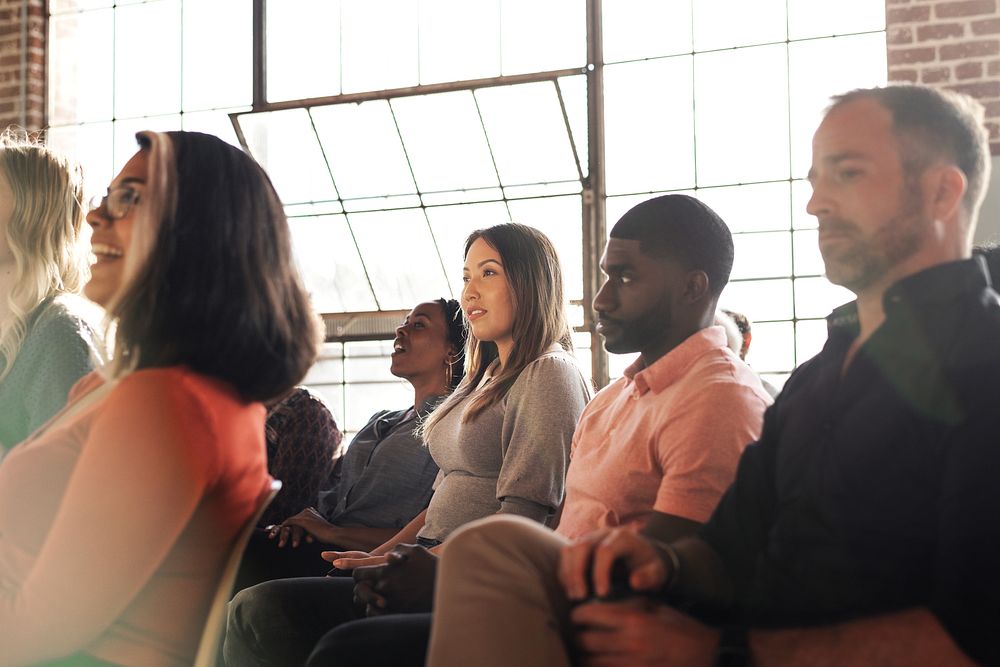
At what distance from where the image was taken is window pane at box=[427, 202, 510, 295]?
16.4ft

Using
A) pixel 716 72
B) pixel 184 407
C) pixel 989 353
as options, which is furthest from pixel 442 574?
pixel 716 72

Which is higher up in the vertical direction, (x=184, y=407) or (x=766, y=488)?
(x=184, y=407)

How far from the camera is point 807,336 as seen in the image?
4.49 meters

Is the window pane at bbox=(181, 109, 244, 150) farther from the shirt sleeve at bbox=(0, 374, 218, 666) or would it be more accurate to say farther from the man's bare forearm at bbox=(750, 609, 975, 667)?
the man's bare forearm at bbox=(750, 609, 975, 667)

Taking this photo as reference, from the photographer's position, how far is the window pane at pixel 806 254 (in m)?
4.48

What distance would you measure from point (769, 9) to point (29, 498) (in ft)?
12.8

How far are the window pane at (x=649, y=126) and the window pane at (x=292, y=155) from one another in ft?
4.43

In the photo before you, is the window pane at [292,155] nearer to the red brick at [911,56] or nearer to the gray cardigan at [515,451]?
the red brick at [911,56]

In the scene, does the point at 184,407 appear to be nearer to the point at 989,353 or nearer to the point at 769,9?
the point at 989,353

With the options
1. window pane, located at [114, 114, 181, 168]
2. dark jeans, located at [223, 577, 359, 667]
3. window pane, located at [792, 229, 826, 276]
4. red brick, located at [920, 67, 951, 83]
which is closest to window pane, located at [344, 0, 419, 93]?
window pane, located at [114, 114, 181, 168]

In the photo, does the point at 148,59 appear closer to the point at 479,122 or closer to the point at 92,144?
the point at 92,144

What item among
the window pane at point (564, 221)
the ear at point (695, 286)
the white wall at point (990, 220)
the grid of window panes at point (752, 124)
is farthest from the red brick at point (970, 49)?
the ear at point (695, 286)

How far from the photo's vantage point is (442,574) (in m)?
1.35

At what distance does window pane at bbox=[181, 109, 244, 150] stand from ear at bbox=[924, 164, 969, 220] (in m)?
4.41
